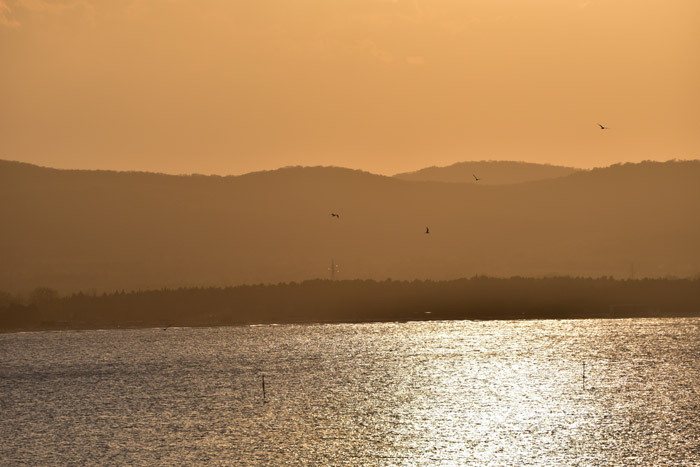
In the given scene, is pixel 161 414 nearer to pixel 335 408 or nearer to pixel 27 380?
pixel 335 408

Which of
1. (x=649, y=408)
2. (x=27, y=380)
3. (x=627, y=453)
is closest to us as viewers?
(x=627, y=453)

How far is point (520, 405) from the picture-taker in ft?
405

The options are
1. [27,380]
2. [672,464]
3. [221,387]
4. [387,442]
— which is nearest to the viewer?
[672,464]

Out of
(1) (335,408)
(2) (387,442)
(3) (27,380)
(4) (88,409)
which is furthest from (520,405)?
(3) (27,380)

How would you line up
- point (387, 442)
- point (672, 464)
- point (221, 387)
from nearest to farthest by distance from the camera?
point (672, 464)
point (387, 442)
point (221, 387)

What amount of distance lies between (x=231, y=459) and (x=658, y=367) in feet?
434

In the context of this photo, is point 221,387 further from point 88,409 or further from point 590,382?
point 590,382

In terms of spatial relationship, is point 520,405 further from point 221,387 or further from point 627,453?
point 221,387

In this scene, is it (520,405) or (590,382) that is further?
(590,382)

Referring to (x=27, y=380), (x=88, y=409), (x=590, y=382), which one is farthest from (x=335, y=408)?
(x=27, y=380)

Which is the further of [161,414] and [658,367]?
[658,367]

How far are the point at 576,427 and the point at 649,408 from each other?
22.7 meters

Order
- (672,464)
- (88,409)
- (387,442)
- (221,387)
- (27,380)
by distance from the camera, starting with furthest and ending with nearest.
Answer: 1. (27,380)
2. (221,387)
3. (88,409)
4. (387,442)
5. (672,464)

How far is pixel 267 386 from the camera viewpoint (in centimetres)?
15975
